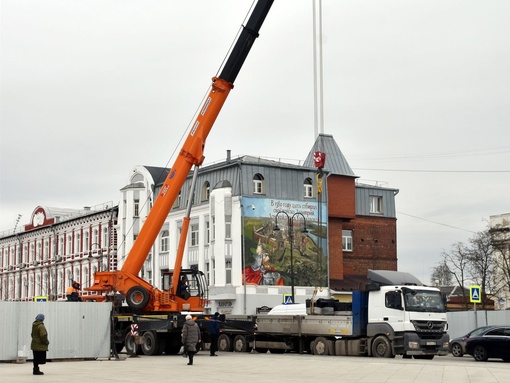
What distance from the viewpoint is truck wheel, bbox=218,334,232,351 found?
3953cm

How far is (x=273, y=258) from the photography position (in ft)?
202

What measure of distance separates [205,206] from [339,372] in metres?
40.8

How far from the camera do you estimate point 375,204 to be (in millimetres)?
73812

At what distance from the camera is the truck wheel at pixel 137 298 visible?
35062 mm

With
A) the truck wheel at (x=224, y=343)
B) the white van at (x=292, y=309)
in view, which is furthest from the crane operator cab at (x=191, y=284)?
the white van at (x=292, y=309)

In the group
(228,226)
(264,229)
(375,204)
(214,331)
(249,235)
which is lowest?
(214,331)

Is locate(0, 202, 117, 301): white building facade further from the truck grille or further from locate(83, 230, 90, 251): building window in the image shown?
the truck grille

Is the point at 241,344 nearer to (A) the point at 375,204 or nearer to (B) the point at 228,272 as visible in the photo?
(B) the point at 228,272

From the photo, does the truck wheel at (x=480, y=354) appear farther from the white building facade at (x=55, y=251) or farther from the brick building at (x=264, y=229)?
the white building facade at (x=55, y=251)

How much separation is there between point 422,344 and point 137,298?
1114cm

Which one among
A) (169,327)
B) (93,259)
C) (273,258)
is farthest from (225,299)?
(169,327)

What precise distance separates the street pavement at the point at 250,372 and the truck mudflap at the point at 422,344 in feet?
12.3

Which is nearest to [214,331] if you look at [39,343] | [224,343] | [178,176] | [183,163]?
[224,343]

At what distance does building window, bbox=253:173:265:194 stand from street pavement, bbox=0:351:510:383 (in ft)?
107
